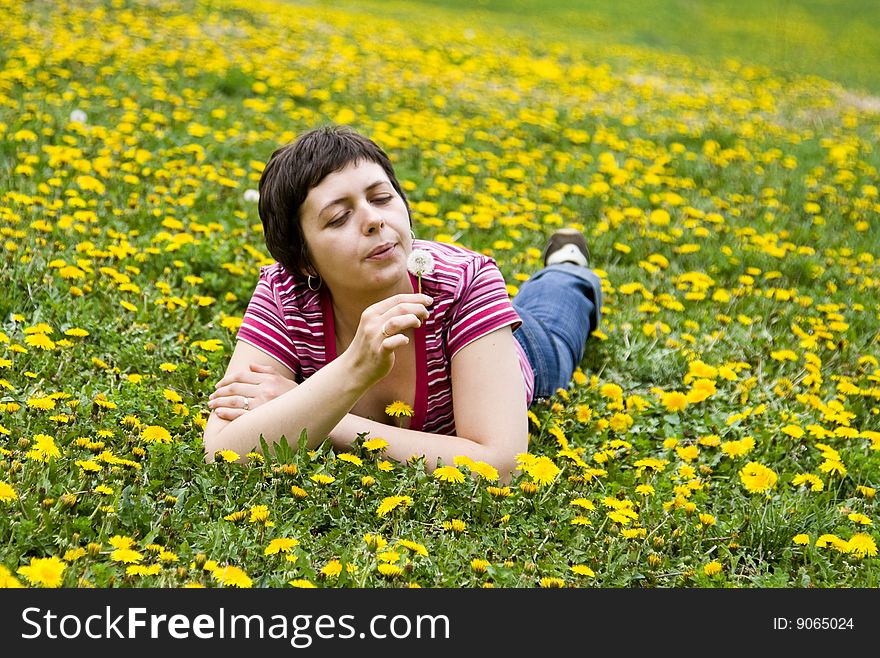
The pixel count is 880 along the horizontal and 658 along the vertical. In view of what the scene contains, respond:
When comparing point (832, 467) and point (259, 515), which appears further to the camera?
point (832, 467)

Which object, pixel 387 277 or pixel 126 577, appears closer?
pixel 126 577

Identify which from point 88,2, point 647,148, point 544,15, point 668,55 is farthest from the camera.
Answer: point 544,15

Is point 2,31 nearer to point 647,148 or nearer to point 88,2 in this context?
point 88,2

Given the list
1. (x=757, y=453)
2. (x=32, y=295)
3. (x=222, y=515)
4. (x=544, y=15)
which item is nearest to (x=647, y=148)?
(x=757, y=453)

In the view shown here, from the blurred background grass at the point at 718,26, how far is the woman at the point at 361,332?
11.4 m

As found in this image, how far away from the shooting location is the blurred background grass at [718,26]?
1514cm

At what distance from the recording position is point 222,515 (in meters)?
2.48

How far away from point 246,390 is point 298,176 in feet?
2.01

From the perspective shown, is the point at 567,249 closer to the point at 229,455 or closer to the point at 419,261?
the point at 419,261

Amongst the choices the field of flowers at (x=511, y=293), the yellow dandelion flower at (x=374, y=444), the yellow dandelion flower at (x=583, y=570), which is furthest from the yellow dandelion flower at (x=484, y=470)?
the yellow dandelion flower at (x=583, y=570)

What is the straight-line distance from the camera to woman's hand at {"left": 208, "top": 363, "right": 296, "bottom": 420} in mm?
2744

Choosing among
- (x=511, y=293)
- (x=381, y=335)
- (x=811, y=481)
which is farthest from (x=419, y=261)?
(x=511, y=293)

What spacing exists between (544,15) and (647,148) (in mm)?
12859

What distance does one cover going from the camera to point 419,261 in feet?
9.27
